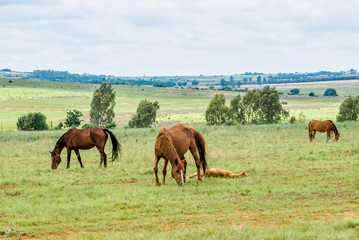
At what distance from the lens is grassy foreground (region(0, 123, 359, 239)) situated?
8227mm

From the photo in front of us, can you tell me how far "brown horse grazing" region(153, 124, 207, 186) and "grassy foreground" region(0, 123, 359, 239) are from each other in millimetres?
482

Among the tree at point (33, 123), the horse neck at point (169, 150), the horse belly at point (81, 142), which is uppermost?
the horse neck at point (169, 150)

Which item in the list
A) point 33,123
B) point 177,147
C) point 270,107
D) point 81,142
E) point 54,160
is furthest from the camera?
point 270,107

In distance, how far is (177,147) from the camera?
13.2 metres

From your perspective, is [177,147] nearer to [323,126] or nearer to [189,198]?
[189,198]

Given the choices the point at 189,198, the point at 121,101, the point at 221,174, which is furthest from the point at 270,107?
the point at 121,101

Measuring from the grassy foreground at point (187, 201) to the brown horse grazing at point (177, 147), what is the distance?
48cm

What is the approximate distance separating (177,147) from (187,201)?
2.86 metres

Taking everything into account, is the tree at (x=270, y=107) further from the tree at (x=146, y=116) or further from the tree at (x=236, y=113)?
the tree at (x=146, y=116)

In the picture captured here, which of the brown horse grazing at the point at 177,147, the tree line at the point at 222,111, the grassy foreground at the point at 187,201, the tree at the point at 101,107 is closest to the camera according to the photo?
the grassy foreground at the point at 187,201

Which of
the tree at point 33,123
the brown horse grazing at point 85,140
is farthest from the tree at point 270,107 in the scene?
the brown horse grazing at point 85,140

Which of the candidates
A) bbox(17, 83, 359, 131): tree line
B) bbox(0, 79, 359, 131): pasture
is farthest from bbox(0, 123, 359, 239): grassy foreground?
bbox(0, 79, 359, 131): pasture

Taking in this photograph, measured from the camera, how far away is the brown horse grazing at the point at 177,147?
1260 centimetres

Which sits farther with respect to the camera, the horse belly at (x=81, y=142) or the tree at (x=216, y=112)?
the tree at (x=216, y=112)
